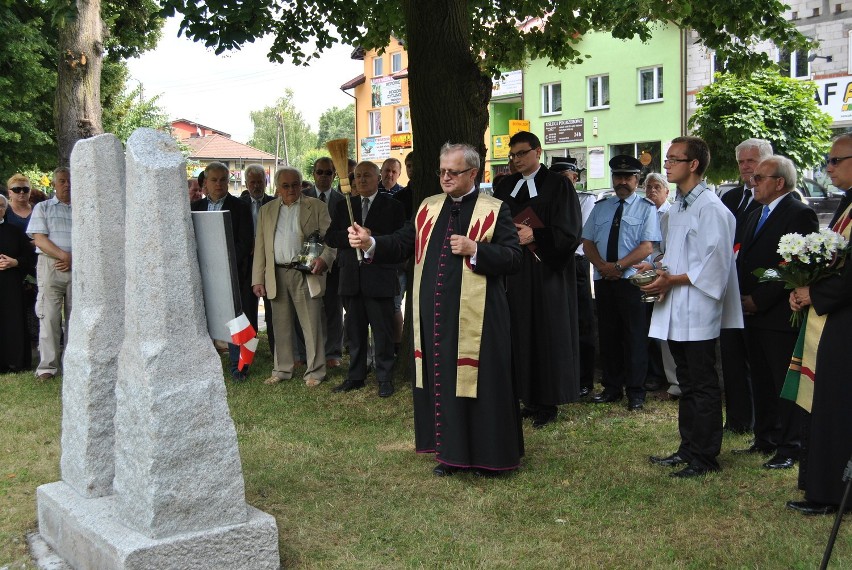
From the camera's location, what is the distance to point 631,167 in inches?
340

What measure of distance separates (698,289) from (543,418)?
2.26 m

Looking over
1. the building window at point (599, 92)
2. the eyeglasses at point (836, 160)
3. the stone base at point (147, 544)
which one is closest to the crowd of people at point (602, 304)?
the eyeglasses at point (836, 160)

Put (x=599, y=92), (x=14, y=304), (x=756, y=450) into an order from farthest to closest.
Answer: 1. (x=599, y=92)
2. (x=14, y=304)
3. (x=756, y=450)

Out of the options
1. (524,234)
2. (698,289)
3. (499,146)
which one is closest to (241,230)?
(524,234)

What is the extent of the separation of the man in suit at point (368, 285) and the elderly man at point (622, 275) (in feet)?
6.48

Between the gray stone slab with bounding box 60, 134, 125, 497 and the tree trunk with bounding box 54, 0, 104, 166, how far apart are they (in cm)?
899

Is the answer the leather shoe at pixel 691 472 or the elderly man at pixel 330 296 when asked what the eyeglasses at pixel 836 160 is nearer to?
the leather shoe at pixel 691 472

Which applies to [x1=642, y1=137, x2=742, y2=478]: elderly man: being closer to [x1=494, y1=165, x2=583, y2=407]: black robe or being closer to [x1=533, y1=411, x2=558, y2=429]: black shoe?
[x1=494, y1=165, x2=583, y2=407]: black robe

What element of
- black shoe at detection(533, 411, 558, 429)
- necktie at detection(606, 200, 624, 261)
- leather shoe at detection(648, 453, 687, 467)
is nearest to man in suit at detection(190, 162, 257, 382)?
black shoe at detection(533, 411, 558, 429)

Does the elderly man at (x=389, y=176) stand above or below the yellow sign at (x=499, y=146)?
below

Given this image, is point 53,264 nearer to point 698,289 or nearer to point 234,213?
point 234,213

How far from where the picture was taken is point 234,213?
10.8 m

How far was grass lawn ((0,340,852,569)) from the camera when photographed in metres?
4.93

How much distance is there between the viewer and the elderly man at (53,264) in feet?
33.3
